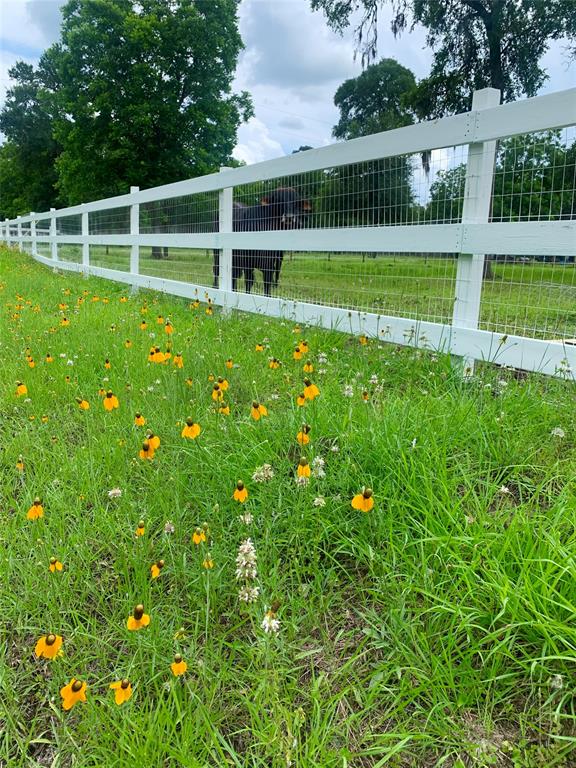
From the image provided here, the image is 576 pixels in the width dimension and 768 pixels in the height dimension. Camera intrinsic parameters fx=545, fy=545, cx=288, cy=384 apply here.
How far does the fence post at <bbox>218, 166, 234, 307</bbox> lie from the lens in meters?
5.53

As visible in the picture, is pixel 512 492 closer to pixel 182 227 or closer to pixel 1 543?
pixel 1 543

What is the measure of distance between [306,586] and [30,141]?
144ft

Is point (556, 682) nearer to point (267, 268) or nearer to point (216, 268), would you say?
point (267, 268)

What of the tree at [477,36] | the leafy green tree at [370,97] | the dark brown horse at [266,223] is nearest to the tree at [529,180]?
the dark brown horse at [266,223]

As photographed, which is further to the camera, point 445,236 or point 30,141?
point 30,141

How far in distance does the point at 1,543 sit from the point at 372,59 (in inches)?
658

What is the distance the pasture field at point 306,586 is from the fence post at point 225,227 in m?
3.16

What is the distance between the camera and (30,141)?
37.8m

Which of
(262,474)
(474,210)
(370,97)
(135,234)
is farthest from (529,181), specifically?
(370,97)

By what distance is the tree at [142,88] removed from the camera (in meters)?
24.8

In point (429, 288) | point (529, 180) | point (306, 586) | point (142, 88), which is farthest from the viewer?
point (142, 88)

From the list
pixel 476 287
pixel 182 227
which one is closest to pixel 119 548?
pixel 476 287

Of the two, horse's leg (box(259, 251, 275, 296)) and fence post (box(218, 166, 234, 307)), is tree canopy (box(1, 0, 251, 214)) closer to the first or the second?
fence post (box(218, 166, 234, 307))

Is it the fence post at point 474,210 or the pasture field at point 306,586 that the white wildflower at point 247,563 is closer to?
the pasture field at point 306,586
